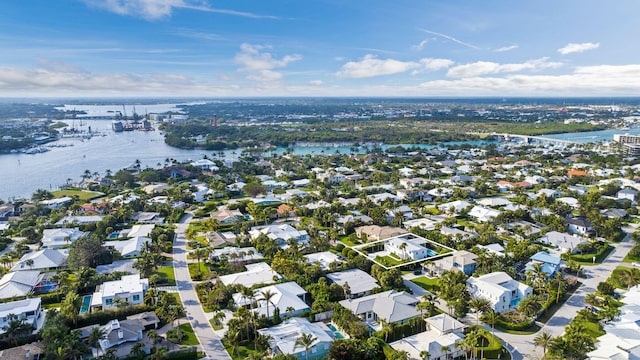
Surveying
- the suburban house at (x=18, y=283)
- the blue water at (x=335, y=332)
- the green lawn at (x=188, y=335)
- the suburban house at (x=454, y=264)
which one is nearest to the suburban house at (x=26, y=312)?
the suburban house at (x=18, y=283)

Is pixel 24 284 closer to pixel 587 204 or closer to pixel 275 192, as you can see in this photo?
pixel 275 192

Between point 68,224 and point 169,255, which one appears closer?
point 169,255

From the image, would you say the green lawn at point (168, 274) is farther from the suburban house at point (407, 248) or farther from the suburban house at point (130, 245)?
the suburban house at point (407, 248)

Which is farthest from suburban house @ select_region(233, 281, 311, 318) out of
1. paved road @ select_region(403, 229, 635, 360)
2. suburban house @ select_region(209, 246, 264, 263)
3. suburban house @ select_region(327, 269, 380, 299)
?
paved road @ select_region(403, 229, 635, 360)

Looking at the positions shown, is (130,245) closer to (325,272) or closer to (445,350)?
(325,272)

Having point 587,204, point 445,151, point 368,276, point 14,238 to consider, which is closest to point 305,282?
point 368,276

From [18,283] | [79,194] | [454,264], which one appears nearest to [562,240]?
[454,264]
